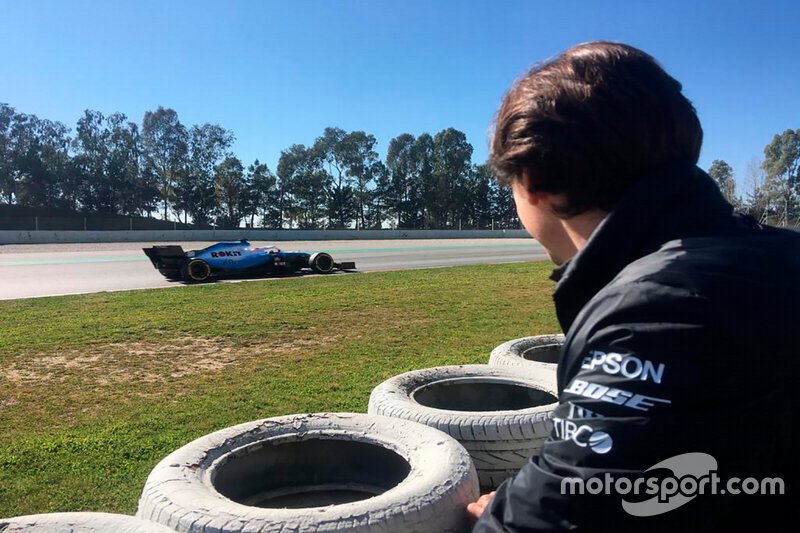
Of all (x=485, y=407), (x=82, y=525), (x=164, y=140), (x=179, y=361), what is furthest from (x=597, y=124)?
(x=164, y=140)

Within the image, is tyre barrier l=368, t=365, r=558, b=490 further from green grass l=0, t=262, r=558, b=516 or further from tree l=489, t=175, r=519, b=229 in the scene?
tree l=489, t=175, r=519, b=229

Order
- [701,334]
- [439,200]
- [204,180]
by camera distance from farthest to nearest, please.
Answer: [439,200] → [204,180] → [701,334]

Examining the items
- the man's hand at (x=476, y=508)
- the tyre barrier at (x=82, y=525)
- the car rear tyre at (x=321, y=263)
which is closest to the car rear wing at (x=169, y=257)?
the car rear tyre at (x=321, y=263)

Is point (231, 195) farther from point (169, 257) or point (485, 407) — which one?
point (485, 407)

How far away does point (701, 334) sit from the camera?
95cm

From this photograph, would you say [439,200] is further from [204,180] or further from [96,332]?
[96,332]

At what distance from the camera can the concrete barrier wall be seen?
108ft

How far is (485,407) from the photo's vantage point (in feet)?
11.3

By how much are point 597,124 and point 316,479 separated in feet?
6.27

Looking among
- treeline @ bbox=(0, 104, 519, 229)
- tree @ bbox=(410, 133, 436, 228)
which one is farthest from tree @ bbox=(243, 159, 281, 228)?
tree @ bbox=(410, 133, 436, 228)

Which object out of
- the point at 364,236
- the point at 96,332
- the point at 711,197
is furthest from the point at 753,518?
the point at 364,236

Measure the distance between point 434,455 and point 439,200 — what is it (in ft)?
248

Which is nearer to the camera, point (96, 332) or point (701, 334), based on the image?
point (701, 334)

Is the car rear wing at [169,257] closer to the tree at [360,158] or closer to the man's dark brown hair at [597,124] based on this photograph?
the man's dark brown hair at [597,124]
